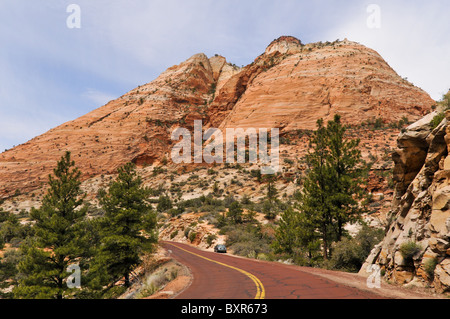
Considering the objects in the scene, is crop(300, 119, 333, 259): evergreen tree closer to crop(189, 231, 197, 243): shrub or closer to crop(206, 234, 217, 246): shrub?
crop(206, 234, 217, 246): shrub

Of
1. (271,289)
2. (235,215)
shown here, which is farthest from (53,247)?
(235,215)

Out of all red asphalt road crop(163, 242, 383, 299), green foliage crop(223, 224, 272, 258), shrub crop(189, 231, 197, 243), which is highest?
red asphalt road crop(163, 242, 383, 299)

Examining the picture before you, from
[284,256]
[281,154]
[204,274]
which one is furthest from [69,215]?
[281,154]

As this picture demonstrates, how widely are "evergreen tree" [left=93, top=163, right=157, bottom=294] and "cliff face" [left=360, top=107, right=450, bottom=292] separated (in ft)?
46.7

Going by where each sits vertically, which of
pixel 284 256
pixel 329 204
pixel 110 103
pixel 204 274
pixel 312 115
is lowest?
pixel 284 256

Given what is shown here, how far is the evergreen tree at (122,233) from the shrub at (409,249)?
1483cm

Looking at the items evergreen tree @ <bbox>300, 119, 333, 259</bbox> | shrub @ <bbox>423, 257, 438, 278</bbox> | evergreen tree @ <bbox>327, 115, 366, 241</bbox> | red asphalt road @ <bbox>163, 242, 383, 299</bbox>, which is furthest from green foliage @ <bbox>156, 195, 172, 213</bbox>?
shrub @ <bbox>423, 257, 438, 278</bbox>

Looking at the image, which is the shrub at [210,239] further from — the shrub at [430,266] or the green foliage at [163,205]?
the shrub at [430,266]

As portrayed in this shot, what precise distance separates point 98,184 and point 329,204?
2273 inches

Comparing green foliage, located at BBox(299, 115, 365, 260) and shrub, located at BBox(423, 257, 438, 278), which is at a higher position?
Result: green foliage, located at BBox(299, 115, 365, 260)

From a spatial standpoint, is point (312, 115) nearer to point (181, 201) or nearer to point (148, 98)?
point (181, 201)

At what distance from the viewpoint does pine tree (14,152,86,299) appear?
47.2 feet
